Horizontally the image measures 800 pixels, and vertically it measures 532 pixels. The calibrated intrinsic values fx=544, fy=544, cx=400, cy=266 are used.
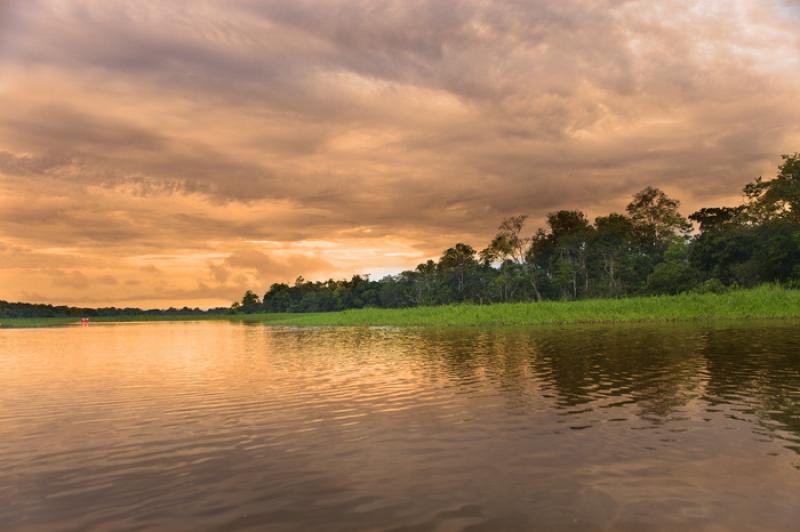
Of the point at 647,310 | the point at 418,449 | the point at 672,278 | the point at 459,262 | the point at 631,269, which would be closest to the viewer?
the point at 418,449

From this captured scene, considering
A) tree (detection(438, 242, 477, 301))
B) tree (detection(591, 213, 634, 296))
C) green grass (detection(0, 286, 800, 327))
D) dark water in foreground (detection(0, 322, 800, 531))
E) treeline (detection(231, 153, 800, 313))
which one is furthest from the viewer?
tree (detection(438, 242, 477, 301))

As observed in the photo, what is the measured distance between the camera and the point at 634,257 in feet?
358

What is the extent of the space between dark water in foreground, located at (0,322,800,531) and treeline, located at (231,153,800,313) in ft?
212

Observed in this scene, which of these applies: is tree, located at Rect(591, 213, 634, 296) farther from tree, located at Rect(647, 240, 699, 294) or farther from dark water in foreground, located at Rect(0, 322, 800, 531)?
dark water in foreground, located at Rect(0, 322, 800, 531)

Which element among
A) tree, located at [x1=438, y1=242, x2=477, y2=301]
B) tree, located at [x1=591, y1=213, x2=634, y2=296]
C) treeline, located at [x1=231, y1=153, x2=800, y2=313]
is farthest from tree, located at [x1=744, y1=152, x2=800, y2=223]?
tree, located at [x1=438, y1=242, x2=477, y2=301]

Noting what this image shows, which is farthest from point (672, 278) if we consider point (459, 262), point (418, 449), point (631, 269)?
point (418, 449)

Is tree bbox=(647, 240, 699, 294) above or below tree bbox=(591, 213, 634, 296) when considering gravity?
below

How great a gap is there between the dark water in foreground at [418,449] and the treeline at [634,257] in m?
64.7

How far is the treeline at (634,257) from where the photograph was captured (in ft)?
272

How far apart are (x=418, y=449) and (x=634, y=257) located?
108 metres

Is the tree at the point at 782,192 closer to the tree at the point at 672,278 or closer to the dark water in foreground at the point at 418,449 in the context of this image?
the tree at the point at 672,278

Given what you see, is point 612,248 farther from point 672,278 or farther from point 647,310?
point 647,310

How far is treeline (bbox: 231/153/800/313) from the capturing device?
272ft

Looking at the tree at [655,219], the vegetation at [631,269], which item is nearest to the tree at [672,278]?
the vegetation at [631,269]
